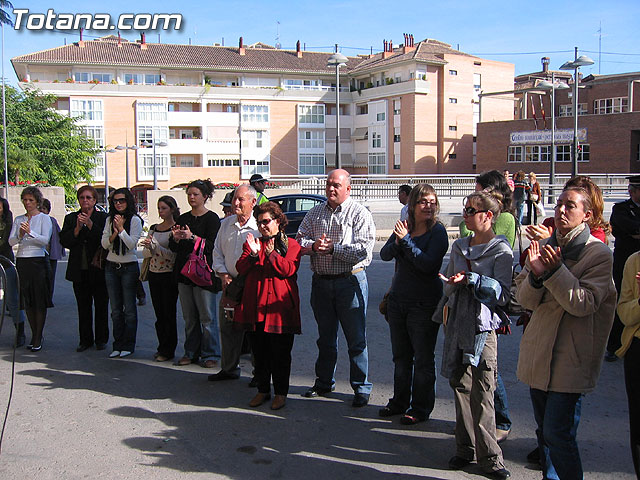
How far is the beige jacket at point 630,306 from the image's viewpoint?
11.6 ft

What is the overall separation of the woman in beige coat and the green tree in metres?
41.9

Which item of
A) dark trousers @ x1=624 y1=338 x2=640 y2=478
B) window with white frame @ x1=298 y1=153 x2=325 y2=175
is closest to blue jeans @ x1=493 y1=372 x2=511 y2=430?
dark trousers @ x1=624 y1=338 x2=640 y2=478

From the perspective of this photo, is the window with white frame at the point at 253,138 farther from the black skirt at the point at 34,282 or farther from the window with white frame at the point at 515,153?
the black skirt at the point at 34,282

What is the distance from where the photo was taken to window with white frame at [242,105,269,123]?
68.2 metres

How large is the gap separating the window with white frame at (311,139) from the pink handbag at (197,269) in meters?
65.0

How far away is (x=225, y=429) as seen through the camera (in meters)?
5.09

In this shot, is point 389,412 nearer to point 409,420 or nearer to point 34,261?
point 409,420

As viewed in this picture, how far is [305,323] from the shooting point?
28.3ft

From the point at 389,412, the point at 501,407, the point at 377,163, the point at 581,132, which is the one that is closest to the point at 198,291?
the point at 389,412

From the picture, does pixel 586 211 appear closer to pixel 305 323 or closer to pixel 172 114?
pixel 305 323

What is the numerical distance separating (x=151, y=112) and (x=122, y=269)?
60.9 metres

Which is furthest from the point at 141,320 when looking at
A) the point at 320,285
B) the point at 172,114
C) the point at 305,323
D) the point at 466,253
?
the point at 172,114

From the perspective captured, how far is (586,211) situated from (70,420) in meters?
4.31

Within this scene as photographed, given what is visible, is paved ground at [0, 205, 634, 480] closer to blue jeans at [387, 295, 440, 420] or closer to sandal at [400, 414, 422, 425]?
sandal at [400, 414, 422, 425]
